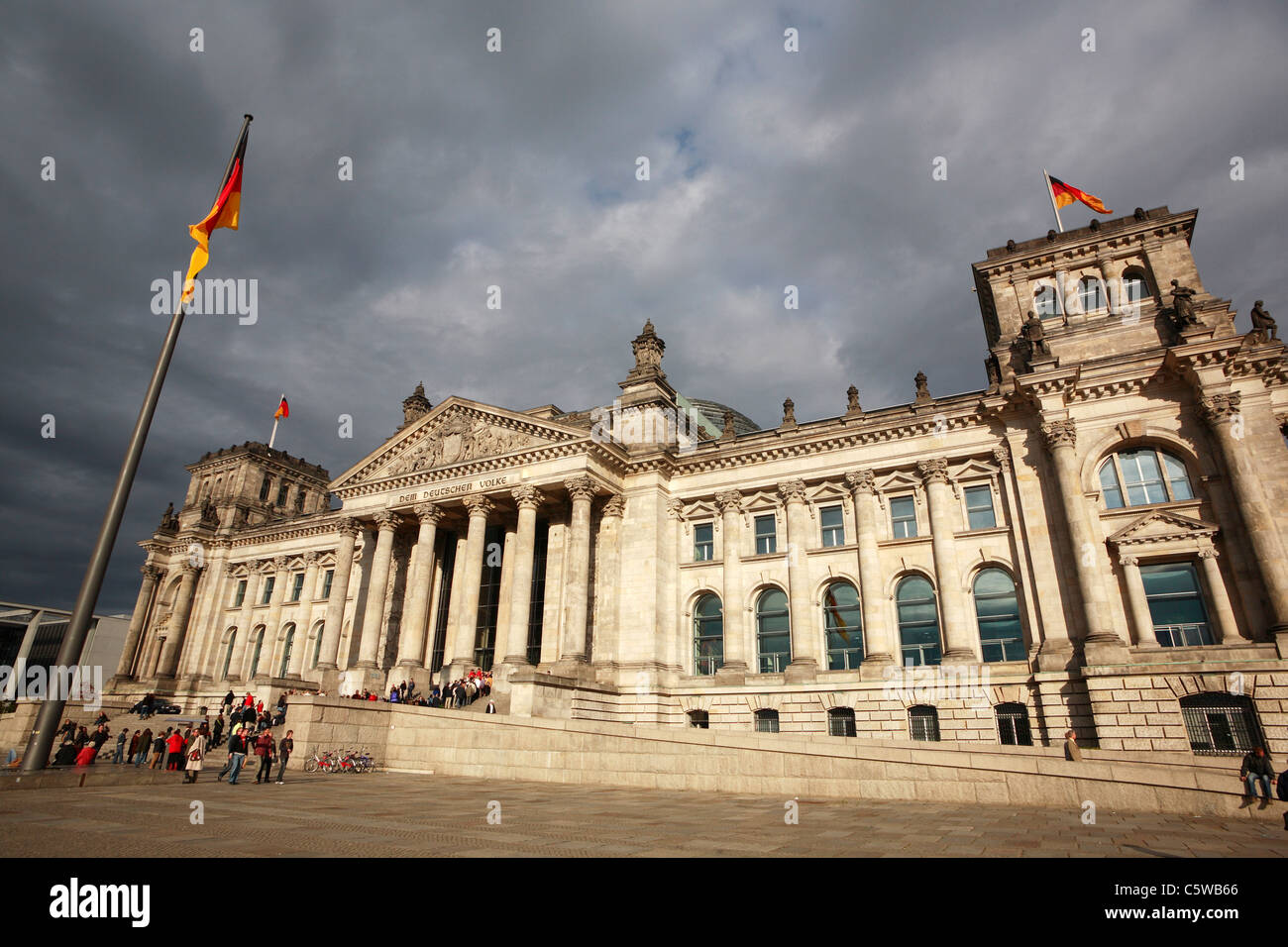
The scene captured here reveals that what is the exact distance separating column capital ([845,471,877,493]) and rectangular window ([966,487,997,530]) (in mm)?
4163

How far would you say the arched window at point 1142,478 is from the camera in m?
27.1

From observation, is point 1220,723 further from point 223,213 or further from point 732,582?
point 223,213

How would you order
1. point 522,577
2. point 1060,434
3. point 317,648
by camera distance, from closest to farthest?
point 1060,434, point 522,577, point 317,648

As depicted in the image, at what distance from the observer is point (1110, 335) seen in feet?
99.7

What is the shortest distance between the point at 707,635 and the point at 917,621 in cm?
1023

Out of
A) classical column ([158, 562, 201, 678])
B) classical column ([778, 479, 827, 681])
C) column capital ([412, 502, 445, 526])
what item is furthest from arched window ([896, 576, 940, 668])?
classical column ([158, 562, 201, 678])

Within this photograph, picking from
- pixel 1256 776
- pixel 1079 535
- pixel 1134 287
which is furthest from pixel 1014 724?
pixel 1134 287

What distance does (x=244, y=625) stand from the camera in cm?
5334

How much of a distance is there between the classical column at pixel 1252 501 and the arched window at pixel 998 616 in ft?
26.5

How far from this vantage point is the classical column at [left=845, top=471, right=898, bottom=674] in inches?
1198

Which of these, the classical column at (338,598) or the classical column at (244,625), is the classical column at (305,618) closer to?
the classical column at (244,625)

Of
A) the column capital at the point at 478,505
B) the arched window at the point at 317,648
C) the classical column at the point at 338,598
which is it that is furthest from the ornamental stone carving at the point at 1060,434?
the arched window at the point at 317,648
